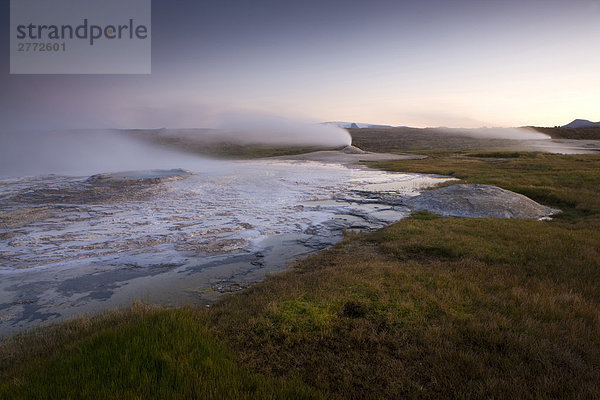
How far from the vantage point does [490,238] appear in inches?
499

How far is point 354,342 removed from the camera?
5.81 m

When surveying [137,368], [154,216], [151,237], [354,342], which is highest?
[154,216]

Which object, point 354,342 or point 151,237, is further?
point 151,237

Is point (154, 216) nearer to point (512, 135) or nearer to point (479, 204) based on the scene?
point (479, 204)

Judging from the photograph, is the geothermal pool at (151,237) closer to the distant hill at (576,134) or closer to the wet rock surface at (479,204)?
the wet rock surface at (479,204)

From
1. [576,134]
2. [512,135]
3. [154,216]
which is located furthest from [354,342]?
[512,135]

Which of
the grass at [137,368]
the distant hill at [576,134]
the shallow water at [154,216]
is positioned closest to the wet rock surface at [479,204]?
the shallow water at [154,216]

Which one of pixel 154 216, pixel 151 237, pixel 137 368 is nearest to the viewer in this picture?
pixel 137 368

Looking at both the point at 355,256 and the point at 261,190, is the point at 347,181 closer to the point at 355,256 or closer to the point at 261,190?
the point at 261,190

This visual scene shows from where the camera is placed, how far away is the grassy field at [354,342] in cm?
441

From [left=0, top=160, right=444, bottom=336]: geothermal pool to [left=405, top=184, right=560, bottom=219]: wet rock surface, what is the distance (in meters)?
2.16

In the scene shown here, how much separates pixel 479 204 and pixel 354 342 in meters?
17.2

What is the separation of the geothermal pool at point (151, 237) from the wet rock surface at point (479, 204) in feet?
7.10

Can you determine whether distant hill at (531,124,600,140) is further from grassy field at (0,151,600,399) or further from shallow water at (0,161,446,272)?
grassy field at (0,151,600,399)
